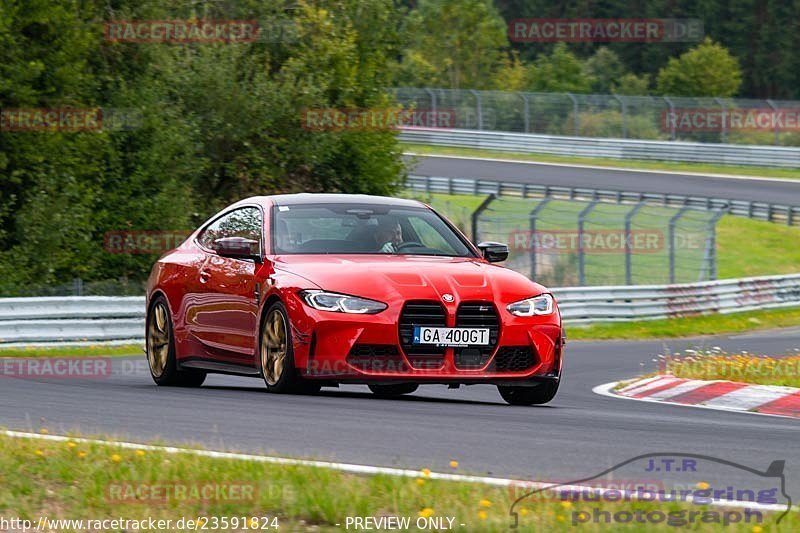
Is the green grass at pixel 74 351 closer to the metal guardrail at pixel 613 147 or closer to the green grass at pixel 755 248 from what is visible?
the green grass at pixel 755 248

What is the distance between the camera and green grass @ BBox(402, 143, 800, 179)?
53.6 metres

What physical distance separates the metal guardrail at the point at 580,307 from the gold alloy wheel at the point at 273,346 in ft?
32.9

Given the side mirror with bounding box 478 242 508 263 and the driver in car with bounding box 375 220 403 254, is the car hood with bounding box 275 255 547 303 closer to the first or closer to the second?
the driver in car with bounding box 375 220 403 254

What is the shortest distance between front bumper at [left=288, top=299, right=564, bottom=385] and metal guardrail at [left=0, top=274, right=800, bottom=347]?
10733mm

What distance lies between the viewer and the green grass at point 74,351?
19094mm

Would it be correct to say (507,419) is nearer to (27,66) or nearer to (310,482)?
(310,482)

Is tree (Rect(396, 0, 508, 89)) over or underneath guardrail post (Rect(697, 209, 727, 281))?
over

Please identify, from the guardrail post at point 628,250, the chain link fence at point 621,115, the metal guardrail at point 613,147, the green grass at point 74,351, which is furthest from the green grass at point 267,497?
the metal guardrail at point 613,147

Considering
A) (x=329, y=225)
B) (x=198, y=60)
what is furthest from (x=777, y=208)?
(x=329, y=225)

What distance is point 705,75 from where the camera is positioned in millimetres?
79750

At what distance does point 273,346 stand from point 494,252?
6.11 feet

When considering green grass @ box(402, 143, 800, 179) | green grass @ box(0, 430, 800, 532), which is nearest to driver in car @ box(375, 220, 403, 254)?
green grass @ box(0, 430, 800, 532)

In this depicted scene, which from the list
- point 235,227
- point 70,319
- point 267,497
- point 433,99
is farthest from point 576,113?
point 267,497

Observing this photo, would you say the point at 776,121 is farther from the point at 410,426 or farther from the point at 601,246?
the point at 410,426
